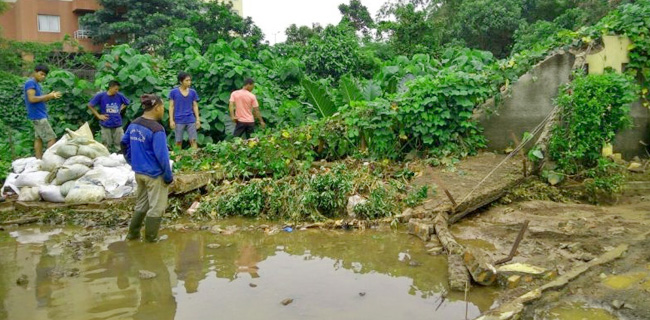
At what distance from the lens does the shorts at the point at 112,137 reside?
9.77 metres

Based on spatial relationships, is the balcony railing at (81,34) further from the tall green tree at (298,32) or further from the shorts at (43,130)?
the shorts at (43,130)

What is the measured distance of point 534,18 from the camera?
27.2 meters

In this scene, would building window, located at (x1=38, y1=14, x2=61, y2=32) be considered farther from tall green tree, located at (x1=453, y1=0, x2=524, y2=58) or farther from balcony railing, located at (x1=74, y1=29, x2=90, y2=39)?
tall green tree, located at (x1=453, y1=0, x2=524, y2=58)

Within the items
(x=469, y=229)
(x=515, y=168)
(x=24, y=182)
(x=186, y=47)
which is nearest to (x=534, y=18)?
(x=186, y=47)

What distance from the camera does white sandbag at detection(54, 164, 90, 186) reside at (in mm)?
7926

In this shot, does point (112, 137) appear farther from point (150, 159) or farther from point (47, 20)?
point (47, 20)

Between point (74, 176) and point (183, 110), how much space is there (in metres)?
2.27

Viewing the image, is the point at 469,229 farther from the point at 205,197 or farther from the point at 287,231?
the point at 205,197

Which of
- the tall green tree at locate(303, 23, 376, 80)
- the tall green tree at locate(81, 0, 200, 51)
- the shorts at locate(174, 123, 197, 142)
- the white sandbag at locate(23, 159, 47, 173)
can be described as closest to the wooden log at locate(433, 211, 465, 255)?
the shorts at locate(174, 123, 197, 142)

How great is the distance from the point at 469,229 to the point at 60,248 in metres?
4.81

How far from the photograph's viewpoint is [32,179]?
8023mm

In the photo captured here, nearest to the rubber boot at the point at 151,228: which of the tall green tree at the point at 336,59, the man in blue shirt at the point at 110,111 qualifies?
the man in blue shirt at the point at 110,111

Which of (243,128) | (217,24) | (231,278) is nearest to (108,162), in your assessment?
(243,128)

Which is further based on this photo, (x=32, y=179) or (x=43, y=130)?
(x=43, y=130)
